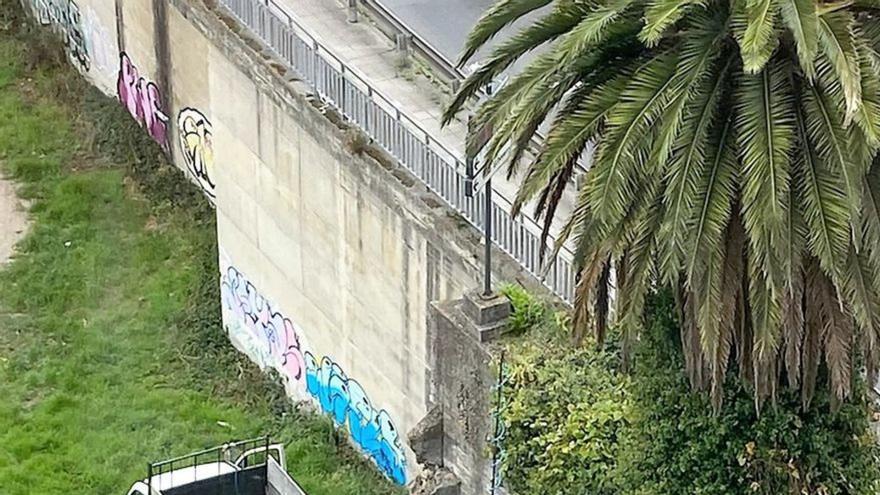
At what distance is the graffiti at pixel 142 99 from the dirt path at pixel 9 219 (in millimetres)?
3095

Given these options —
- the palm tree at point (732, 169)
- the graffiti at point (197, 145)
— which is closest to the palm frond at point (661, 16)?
the palm tree at point (732, 169)

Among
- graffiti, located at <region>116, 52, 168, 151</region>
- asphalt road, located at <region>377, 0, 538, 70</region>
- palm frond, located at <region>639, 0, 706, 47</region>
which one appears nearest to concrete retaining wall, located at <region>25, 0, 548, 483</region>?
graffiti, located at <region>116, 52, 168, 151</region>

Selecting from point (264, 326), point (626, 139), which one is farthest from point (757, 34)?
point (264, 326)

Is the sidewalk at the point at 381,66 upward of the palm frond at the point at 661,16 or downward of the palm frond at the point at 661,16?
downward

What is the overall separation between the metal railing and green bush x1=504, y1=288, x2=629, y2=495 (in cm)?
126

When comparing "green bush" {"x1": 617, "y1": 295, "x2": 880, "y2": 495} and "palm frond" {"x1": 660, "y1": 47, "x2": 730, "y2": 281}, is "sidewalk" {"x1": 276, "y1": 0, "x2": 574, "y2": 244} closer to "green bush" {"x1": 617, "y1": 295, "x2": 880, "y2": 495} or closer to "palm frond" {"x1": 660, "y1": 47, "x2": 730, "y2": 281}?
"green bush" {"x1": 617, "y1": 295, "x2": 880, "y2": 495}

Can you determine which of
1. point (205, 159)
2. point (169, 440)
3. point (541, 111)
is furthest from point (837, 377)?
point (205, 159)

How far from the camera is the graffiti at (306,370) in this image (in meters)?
28.1

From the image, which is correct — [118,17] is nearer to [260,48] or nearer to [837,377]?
[260,48]

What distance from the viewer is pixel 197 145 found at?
119 ft

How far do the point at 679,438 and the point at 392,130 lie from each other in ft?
30.8

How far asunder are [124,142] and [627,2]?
23531mm

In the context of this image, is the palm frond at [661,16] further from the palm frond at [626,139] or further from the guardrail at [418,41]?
the guardrail at [418,41]

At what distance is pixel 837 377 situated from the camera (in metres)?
17.1
